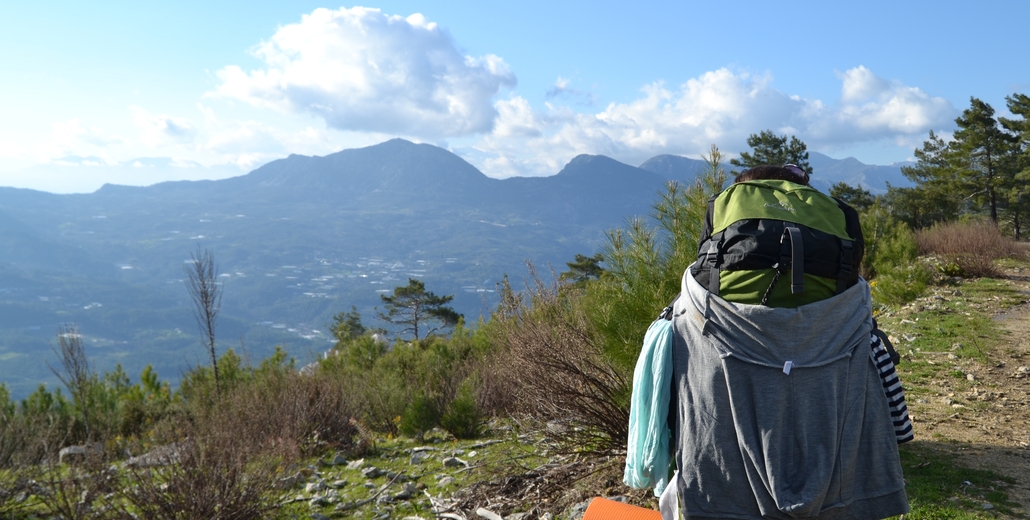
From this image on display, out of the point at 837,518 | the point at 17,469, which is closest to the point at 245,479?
the point at 17,469

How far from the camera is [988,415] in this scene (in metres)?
5.04

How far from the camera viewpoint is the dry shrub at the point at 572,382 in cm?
433

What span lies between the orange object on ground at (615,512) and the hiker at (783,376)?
39 centimetres

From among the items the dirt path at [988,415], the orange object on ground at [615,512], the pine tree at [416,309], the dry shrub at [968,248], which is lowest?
the pine tree at [416,309]

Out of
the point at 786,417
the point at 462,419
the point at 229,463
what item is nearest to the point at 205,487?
the point at 229,463

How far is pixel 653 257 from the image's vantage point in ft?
13.3

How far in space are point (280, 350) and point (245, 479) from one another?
7288mm

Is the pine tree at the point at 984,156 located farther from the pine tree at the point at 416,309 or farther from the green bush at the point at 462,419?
the green bush at the point at 462,419

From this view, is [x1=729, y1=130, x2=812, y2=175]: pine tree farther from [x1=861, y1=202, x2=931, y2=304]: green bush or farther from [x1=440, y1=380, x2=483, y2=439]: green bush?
[x1=440, y1=380, x2=483, y2=439]: green bush

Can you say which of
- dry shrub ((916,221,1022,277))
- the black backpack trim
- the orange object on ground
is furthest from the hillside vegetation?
dry shrub ((916,221,1022,277))

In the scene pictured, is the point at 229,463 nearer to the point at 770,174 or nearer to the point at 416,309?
the point at 770,174

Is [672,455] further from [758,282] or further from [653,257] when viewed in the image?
[653,257]

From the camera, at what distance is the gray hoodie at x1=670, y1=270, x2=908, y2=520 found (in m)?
1.93

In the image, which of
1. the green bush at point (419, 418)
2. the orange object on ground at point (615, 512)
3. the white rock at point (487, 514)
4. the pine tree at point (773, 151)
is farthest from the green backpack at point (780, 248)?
the pine tree at point (773, 151)
